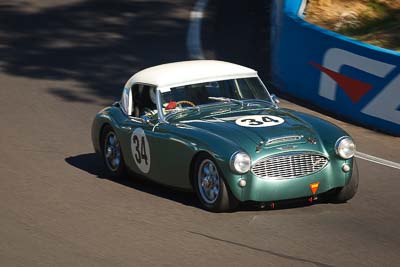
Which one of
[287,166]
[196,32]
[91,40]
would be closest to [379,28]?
[196,32]

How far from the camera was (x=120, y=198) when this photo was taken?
1048 centimetres

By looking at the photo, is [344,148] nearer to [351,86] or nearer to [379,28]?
[351,86]

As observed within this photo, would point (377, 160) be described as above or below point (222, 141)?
below

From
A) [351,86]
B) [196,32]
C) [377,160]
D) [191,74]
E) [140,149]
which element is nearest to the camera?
[140,149]

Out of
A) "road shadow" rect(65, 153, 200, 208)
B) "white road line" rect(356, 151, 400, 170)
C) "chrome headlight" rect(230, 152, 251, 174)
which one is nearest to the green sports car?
"chrome headlight" rect(230, 152, 251, 174)

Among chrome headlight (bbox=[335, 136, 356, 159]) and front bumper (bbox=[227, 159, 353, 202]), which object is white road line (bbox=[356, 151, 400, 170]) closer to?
chrome headlight (bbox=[335, 136, 356, 159])

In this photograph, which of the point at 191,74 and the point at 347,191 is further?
the point at 191,74

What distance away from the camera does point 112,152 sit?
11.7 metres

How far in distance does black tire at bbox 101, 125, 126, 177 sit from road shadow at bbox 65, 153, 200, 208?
69mm

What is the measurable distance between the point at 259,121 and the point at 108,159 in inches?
99.2

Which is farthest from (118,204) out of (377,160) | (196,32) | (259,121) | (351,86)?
(196,32)

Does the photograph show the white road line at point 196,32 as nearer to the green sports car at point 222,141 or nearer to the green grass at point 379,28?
the green grass at point 379,28

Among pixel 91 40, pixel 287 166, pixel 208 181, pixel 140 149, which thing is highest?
pixel 287 166

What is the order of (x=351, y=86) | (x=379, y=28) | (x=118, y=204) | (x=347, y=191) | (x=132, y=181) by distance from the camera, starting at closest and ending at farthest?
(x=347, y=191) < (x=118, y=204) < (x=132, y=181) < (x=351, y=86) < (x=379, y=28)
